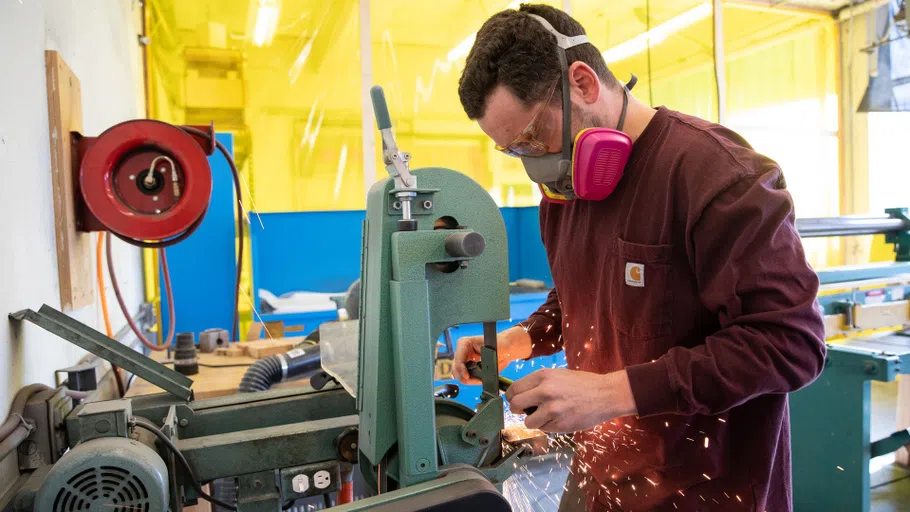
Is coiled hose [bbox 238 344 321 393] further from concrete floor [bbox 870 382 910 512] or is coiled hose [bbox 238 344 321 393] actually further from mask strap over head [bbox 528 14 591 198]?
concrete floor [bbox 870 382 910 512]

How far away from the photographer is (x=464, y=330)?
4.04 meters

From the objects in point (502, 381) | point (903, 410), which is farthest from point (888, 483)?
point (502, 381)

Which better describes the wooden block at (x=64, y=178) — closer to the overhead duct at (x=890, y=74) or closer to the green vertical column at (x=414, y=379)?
the green vertical column at (x=414, y=379)

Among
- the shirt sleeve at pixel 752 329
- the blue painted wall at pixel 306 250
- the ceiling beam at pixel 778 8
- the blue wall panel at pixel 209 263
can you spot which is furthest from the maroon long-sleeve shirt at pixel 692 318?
the ceiling beam at pixel 778 8

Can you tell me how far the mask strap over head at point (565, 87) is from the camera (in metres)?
1.18

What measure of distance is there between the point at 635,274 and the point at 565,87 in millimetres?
407

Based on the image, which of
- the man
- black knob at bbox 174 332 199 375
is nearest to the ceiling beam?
the man

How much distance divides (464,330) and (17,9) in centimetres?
309

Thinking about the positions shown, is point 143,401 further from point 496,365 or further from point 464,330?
point 464,330

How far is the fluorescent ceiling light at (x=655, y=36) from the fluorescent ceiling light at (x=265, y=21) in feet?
9.76

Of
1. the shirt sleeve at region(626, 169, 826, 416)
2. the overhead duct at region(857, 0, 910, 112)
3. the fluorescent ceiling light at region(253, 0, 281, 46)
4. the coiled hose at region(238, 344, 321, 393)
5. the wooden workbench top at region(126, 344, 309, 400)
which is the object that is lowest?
the wooden workbench top at region(126, 344, 309, 400)

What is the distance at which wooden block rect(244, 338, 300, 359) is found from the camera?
2.42 m

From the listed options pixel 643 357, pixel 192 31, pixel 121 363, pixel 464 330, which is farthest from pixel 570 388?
pixel 192 31

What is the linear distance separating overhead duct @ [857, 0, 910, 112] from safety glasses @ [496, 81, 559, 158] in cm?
508
